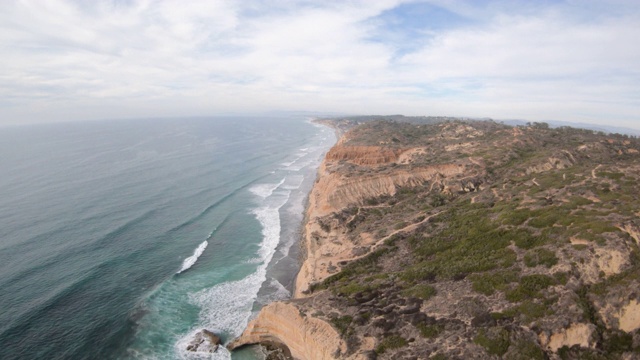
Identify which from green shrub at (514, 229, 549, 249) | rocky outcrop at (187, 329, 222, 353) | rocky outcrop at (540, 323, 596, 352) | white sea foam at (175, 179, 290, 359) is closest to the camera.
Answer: rocky outcrop at (540, 323, 596, 352)

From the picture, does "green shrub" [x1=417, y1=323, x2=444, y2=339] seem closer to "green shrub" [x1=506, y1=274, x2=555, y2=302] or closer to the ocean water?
"green shrub" [x1=506, y1=274, x2=555, y2=302]

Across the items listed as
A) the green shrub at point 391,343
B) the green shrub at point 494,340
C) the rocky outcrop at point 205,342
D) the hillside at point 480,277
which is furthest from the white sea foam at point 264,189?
the green shrub at point 494,340

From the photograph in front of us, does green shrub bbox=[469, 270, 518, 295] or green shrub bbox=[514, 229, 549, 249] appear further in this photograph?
green shrub bbox=[514, 229, 549, 249]

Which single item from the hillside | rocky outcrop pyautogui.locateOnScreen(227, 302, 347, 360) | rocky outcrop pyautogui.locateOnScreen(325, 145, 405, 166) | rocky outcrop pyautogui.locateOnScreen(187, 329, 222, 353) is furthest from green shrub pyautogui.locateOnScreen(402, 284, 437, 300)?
rocky outcrop pyautogui.locateOnScreen(325, 145, 405, 166)

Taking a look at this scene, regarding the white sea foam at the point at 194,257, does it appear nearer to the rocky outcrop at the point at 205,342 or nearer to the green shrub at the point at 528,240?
the rocky outcrop at the point at 205,342

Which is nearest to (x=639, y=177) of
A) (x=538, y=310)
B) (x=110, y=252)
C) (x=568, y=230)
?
(x=568, y=230)

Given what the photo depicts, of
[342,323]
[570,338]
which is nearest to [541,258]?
[570,338]

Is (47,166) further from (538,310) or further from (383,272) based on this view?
(538,310)
